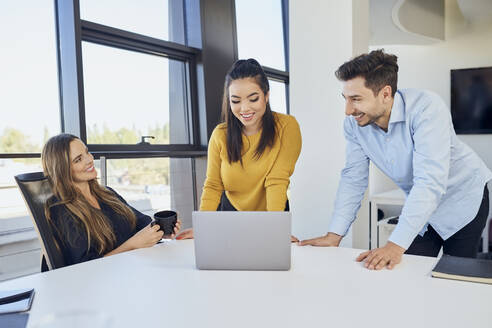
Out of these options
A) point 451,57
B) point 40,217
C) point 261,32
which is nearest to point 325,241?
point 40,217

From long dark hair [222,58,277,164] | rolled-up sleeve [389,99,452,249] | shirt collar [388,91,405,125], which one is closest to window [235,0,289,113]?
long dark hair [222,58,277,164]

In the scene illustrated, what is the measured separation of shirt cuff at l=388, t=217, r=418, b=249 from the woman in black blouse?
0.76 m

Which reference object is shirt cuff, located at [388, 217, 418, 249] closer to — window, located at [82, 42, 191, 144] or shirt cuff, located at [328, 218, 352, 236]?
shirt cuff, located at [328, 218, 352, 236]

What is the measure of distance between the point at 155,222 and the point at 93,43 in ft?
5.04

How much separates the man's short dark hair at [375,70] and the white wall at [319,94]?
0.97 meters

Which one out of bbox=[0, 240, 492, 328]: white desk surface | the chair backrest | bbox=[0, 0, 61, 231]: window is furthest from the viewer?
bbox=[0, 0, 61, 231]: window

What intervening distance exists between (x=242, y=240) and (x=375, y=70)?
0.76 metres

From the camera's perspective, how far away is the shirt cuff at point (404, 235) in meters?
1.45

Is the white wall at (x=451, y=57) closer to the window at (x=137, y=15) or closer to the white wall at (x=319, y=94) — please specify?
the white wall at (x=319, y=94)

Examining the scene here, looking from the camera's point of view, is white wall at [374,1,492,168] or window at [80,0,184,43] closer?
window at [80,0,184,43]

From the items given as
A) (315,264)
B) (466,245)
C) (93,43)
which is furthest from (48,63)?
(466,245)

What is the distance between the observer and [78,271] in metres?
1.41

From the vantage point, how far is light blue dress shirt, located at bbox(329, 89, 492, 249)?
1.52 m

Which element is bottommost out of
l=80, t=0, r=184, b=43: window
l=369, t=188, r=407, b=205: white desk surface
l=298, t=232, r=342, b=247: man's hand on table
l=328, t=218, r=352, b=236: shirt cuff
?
l=369, t=188, r=407, b=205: white desk surface
